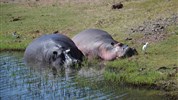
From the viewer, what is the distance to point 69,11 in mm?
35125

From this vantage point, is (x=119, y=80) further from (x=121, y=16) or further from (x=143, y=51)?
(x=121, y=16)

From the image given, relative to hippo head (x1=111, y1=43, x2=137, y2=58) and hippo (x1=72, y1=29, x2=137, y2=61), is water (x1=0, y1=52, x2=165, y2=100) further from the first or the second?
hippo (x1=72, y1=29, x2=137, y2=61)

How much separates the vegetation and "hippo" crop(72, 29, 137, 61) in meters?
0.56

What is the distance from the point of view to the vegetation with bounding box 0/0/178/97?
17.8 m

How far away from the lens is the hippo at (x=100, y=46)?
20.6m

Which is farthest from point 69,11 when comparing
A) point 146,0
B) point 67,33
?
point 67,33

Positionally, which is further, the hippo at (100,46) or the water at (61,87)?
the hippo at (100,46)

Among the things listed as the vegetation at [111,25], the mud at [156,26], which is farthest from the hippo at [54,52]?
the mud at [156,26]

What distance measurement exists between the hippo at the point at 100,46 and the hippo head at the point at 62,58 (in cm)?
145

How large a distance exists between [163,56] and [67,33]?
360 inches

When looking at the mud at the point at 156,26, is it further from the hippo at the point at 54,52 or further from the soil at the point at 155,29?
the hippo at the point at 54,52

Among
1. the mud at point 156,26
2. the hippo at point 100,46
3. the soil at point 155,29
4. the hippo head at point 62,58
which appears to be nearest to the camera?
the hippo head at point 62,58

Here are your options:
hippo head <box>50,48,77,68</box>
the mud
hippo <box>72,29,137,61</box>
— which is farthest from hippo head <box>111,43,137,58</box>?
the mud

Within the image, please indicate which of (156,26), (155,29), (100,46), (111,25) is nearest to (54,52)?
(100,46)
